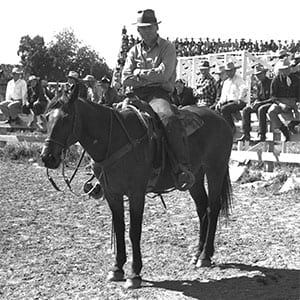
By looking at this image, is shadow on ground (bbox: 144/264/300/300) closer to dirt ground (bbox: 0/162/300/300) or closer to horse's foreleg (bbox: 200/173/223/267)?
dirt ground (bbox: 0/162/300/300)

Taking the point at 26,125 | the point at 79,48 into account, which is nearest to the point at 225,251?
the point at 26,125

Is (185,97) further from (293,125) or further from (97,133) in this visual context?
(97,133)

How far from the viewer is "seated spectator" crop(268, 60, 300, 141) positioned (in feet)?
36.7

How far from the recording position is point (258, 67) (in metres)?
12.1

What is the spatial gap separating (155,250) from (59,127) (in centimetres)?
206

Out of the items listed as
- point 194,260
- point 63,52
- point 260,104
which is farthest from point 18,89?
point 63,52

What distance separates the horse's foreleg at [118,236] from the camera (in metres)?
5.45

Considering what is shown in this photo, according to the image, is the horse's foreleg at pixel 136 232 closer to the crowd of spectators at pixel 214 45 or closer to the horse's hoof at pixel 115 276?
the horse's hoof at pixel 115 276

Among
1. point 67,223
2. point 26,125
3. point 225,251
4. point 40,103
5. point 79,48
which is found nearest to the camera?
point 225,251

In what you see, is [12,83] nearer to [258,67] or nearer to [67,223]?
[258,67]

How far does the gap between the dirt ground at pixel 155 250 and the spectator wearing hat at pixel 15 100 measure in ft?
23.4

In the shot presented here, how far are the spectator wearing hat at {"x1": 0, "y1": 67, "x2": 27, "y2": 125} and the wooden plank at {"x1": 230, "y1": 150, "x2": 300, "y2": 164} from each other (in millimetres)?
6860

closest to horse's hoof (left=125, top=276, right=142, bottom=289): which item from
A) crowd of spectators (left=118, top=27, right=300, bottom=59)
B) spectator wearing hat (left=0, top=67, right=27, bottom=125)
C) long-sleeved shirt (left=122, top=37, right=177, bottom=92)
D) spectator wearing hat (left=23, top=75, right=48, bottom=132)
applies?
long-sleeved shirt (left=122, top=37, right=177, bottom=92)

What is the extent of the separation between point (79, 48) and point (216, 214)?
3188 inches
